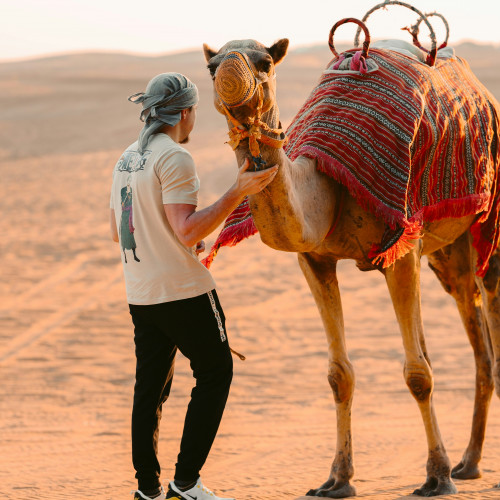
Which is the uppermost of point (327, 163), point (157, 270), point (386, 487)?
point (327, 163)

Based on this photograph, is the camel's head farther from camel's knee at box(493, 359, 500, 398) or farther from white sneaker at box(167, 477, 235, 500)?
camel's knee at box(493, 359, 500, 398)

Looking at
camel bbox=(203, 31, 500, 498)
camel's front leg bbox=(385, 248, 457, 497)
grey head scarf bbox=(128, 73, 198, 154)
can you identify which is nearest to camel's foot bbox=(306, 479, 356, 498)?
camel bbox=(203, 31, 500, 498)

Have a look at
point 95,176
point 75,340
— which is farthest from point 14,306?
point 95,176

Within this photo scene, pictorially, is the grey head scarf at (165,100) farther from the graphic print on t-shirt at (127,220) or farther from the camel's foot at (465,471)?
the camel's foot at (465,471)

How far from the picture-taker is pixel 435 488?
15.9 feet

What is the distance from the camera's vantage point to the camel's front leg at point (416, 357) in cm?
479

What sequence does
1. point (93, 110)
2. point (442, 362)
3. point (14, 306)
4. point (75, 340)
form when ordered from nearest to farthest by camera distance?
1. point (442, 362)
2. point (75, 340)
3. point (14, 306)
4. point (93, 110)

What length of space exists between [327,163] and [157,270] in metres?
1.16

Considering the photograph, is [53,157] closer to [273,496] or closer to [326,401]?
[326,401]

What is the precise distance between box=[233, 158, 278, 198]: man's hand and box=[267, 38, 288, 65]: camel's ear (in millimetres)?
477

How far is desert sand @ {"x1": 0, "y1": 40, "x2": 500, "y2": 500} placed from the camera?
5379 mm

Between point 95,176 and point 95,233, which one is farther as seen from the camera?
point 95,176

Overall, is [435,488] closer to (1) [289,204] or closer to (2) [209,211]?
(1) [289,204]

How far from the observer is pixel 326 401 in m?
7.54
